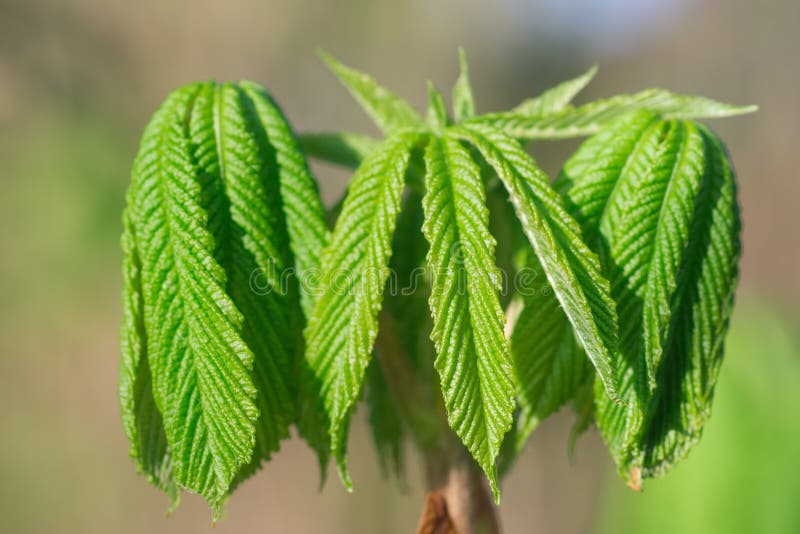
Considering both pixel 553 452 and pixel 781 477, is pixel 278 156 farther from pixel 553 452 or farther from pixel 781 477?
pixel 553 452

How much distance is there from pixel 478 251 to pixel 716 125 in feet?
17.1

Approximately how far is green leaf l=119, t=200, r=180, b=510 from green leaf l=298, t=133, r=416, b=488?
0.19 m

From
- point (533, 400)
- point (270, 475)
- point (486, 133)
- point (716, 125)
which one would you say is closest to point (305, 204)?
point (486, 133)

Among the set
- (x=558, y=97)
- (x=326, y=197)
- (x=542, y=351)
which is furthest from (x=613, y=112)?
(x=326, y=197)

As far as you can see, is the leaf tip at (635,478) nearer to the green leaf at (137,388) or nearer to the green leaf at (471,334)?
the green leaf at (471,334)

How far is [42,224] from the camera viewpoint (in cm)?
314

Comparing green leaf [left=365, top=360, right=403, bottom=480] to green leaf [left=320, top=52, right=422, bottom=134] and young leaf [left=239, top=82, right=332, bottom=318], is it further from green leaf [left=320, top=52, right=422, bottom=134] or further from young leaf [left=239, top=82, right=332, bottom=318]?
green leaf [left=320, top=52, right=422, bottom=134]

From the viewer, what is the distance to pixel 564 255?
2.15 ft

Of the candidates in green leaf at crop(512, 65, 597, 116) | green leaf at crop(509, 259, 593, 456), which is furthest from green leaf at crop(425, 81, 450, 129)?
green leaf at crop(509, 259, 593, 456)

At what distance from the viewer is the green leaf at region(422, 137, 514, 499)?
25.8 inches

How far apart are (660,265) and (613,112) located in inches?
8.9

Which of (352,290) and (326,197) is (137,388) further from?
(326,197)

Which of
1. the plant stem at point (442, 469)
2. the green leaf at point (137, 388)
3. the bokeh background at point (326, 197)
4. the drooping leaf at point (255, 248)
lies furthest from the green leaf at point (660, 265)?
the bokeh background at point (326, 197)

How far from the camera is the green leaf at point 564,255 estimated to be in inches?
25.2
